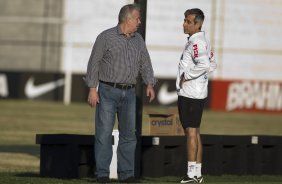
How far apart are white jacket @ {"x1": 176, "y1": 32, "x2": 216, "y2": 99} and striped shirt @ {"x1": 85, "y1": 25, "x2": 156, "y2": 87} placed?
550mm

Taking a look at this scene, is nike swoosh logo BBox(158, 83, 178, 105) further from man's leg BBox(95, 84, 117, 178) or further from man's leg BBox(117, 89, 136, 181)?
man's leg BBox(95, 84, 117, 178)

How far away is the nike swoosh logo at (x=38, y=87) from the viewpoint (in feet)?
121

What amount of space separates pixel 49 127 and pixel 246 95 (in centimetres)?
1278

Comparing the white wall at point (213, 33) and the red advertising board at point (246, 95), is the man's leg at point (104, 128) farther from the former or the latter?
the white wall at point (213, 33)

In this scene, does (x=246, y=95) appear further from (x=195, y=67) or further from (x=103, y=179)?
(x=103, y=179)

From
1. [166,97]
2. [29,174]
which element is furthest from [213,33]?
[29,174]

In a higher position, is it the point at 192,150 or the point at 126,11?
the point at 126,11

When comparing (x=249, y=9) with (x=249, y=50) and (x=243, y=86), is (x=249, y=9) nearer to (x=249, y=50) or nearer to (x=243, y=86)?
(x=249, y=50)

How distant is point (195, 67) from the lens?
39.4ft

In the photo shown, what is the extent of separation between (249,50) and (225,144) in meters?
25.0

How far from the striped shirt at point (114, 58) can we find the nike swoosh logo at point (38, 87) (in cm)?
2518

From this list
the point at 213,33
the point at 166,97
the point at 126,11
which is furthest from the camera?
the point at 213,33

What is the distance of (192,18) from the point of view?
12070mm

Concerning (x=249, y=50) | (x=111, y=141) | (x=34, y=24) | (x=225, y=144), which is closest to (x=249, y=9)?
(x=249, y=50)
